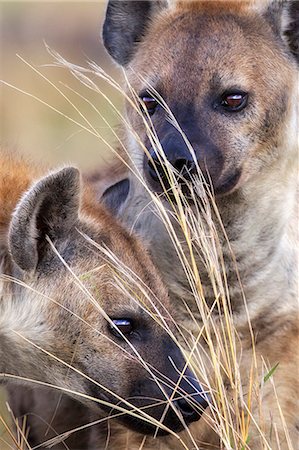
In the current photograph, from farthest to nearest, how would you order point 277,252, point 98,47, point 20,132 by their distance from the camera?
point 98,47 → point 20,132 → point 277,252

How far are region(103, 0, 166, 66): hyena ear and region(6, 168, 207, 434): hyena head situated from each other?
3.94 ft

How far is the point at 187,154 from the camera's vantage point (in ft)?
13.4

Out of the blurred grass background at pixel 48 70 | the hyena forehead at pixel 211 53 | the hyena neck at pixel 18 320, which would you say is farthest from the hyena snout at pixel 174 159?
the blurred grass background at pixel 48 70

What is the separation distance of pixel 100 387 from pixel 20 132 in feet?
18.7

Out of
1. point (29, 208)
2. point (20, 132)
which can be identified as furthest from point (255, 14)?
point (20, 132)

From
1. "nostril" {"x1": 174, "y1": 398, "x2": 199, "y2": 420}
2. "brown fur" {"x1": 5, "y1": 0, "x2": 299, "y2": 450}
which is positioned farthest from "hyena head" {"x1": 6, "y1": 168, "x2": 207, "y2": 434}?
"brown fur" {"x1": 5, "y1": 0, "x2": 299, "y2": 450}

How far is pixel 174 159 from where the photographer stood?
4.07 m

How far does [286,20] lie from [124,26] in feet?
2.33

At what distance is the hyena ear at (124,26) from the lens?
15.8 ft

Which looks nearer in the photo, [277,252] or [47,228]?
[47,228]

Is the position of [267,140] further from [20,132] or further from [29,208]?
[20,132]

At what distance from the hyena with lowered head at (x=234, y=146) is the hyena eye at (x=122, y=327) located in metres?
0.44

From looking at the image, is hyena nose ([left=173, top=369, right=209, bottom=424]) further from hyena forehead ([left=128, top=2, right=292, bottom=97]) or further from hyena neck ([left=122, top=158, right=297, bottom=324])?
hyena forehead ([left=128, top=2, right=292, bottom=97])

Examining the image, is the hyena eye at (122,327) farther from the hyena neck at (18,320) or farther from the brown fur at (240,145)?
the brown fur at (240,145)
